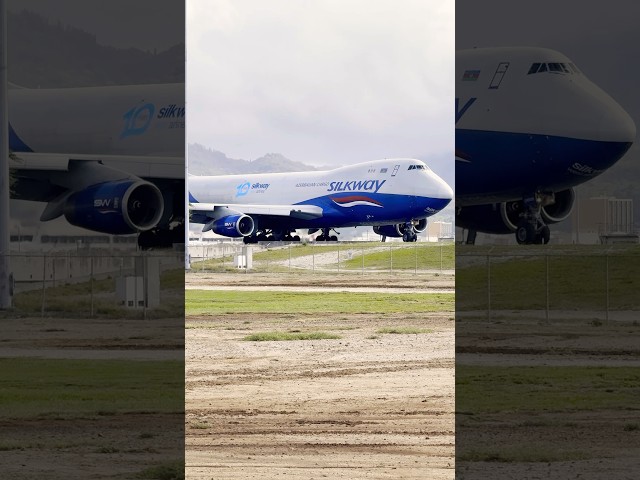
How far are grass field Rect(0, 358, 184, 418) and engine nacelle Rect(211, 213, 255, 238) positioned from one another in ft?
157

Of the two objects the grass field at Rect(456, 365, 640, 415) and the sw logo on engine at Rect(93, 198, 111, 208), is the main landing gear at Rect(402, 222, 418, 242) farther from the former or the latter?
the sw logo on engine at Rect(93, 198, 111, 208)

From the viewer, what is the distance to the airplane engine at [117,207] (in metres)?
8.45

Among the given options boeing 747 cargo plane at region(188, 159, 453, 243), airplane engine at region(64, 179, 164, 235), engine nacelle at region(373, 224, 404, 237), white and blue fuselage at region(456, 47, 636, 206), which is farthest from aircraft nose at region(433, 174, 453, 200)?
airplane engine at region(64, 179, 164, 235)

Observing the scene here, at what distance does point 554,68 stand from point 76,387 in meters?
8.45

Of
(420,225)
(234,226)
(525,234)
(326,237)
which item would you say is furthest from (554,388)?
(326,237)

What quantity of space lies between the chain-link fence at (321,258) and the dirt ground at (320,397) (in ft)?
8.85

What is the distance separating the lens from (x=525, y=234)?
438 inches

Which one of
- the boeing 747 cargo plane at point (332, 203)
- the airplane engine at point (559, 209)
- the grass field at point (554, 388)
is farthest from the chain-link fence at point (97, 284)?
the boeing 747 cargo plane at point (332, 203)

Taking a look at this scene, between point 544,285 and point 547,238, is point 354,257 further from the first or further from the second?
point 547,238

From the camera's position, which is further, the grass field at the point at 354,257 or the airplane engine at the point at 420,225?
the grass field at the point at 354,257

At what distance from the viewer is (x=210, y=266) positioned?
73.4m

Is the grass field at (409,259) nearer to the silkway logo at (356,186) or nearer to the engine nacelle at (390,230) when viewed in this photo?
the engine nacelle at (390,230)

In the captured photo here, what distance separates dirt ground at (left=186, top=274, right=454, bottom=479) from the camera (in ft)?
185

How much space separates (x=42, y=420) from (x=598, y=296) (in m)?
17.7
